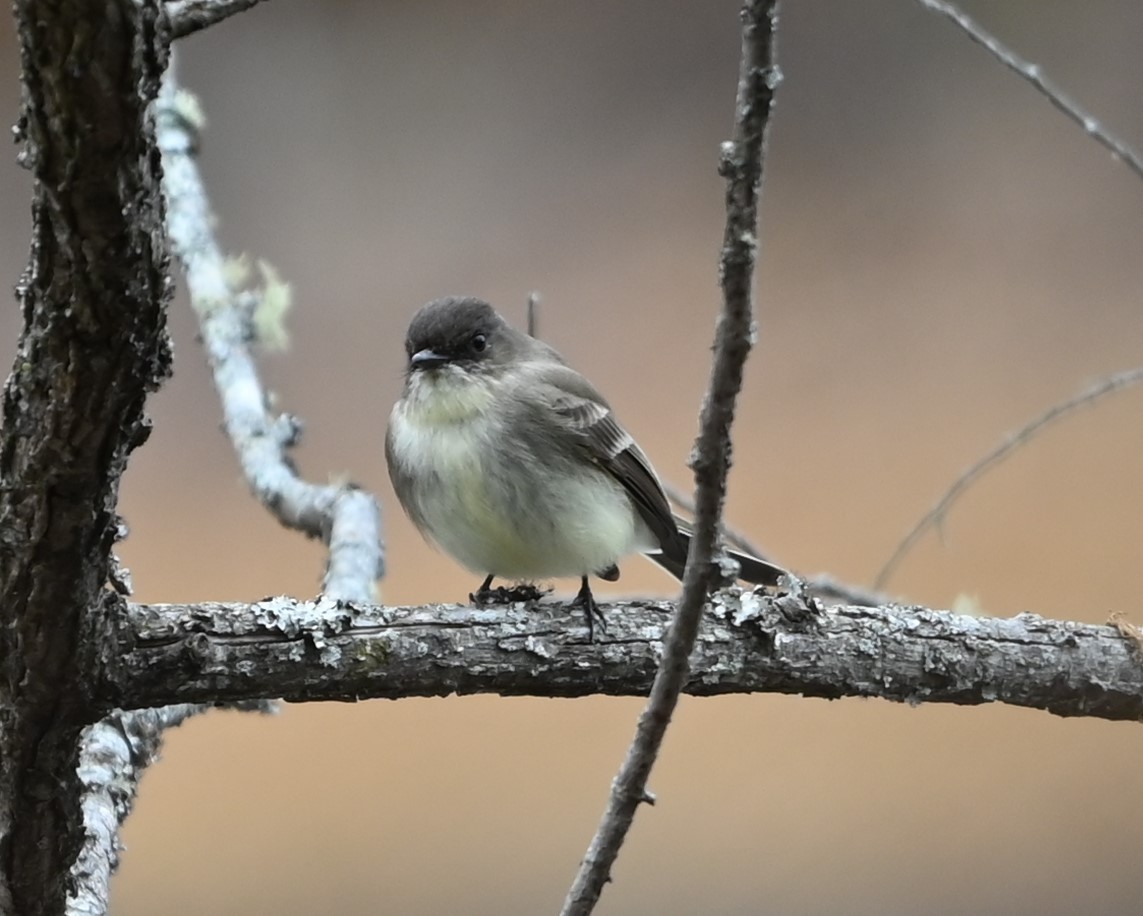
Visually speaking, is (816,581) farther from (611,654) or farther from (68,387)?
(68,387)

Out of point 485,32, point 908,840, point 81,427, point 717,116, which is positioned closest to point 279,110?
point 485,32

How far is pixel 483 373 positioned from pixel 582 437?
0.22 meters

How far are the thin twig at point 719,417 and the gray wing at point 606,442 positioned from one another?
1.07 meters

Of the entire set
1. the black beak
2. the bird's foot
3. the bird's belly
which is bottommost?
the bird's foot

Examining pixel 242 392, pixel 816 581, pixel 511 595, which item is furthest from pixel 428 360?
pixel 816 581

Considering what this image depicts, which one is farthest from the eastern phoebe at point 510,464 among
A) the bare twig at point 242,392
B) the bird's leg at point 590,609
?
the bare twig at point 242,392

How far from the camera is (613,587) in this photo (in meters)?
3.89

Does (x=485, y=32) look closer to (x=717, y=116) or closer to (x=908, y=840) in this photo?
(x=717, y=116)

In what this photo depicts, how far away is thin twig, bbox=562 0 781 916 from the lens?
826mm

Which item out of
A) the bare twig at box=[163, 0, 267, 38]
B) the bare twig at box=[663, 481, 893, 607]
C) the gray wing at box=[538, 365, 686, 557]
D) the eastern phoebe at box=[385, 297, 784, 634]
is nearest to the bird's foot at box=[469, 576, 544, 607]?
the eastern phoebe at box=[385, 297, 784, 634]

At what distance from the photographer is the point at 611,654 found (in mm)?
1669

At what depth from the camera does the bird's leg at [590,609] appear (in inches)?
66.4

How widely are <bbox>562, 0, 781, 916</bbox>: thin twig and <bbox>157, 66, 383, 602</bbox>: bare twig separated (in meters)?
1.31

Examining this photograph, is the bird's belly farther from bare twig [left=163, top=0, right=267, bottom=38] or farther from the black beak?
bare twig [left=163, top=0, right=267, bottom=38]
